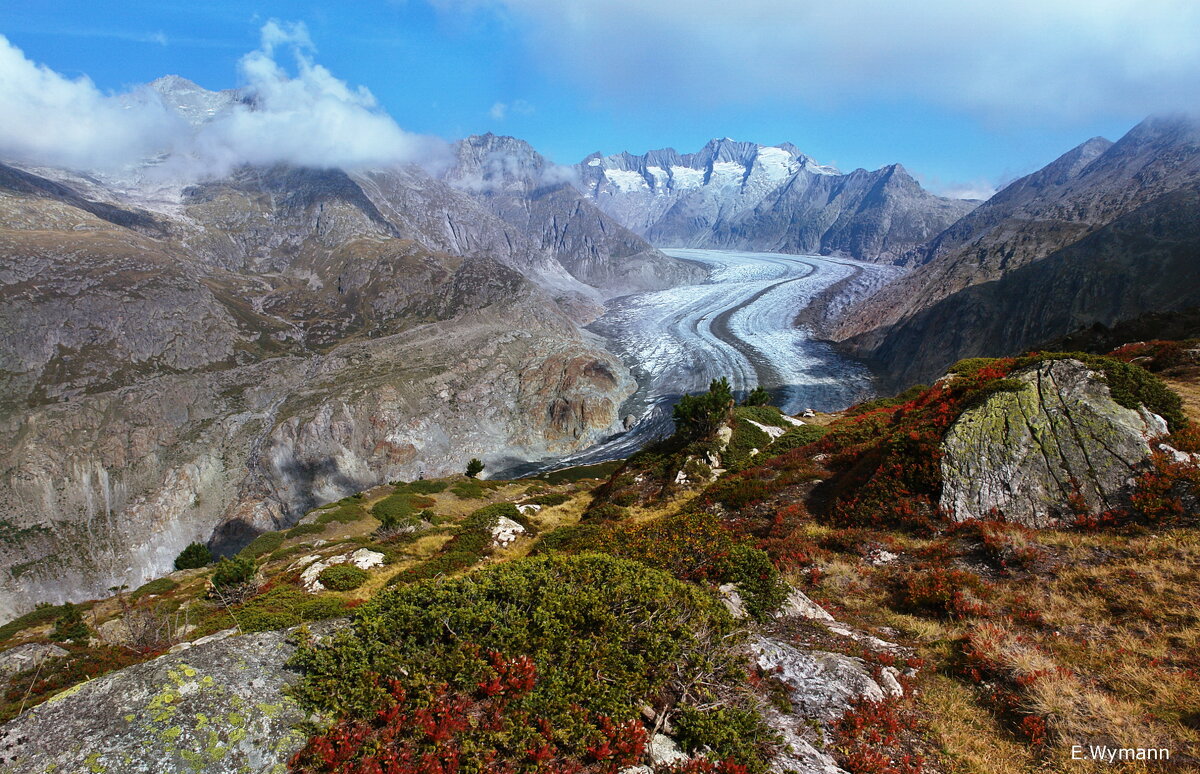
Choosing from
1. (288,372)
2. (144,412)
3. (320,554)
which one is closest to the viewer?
(320,554)

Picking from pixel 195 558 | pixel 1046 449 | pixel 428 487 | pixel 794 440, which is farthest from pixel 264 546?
pixel 1046 449

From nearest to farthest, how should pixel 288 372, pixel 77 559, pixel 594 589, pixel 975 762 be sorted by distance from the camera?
1. pixel 975 762
2. pixel 594 589
3. pixel 77 559
4. pixel 288 372

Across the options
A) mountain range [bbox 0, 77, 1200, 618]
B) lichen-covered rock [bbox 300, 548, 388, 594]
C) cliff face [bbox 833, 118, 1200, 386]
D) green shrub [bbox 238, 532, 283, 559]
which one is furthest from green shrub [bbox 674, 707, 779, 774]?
mountain range [bbox 0, 77, 1200, 618]

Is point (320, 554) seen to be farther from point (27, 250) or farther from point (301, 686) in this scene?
point (27, 250)

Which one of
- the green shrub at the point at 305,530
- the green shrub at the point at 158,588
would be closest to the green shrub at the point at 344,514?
the green shrub at the point at 305,530

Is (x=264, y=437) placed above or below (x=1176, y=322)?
below

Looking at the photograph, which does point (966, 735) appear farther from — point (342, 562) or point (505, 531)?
point (342, 562)

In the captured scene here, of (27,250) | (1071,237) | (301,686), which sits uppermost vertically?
(27,250)

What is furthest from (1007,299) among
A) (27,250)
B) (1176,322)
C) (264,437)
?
(27,250)
